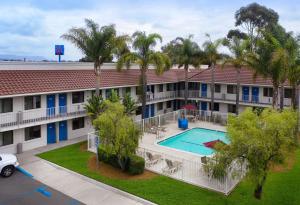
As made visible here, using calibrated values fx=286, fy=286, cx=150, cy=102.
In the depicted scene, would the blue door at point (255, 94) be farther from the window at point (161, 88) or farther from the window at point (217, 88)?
the window at point (161, 88)

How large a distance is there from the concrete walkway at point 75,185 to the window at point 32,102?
4.25 metres

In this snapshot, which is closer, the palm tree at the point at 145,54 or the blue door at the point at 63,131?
the blue door at the point at 63,131

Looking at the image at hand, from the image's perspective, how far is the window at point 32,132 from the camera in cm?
2298

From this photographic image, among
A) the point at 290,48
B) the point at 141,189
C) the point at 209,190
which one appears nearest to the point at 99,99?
the point at 141,189

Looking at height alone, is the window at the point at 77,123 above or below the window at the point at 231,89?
below

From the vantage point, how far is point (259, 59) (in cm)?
2481

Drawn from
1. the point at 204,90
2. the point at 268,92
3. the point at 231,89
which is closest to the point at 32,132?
the point at 204,90

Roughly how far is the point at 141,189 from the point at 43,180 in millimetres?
6194

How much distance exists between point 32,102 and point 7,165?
21.7 feet

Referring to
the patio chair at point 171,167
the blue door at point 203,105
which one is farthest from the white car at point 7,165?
the blue door at point 203,105

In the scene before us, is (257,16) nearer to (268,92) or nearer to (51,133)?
(268,92)

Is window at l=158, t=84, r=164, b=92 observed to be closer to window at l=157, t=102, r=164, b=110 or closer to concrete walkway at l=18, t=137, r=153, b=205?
window at l=157, t=102, r=164, b=110

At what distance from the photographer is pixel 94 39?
25.6m

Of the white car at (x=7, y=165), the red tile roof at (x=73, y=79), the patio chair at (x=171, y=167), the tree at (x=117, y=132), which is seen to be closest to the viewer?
the tree at (x=117, y=132)
